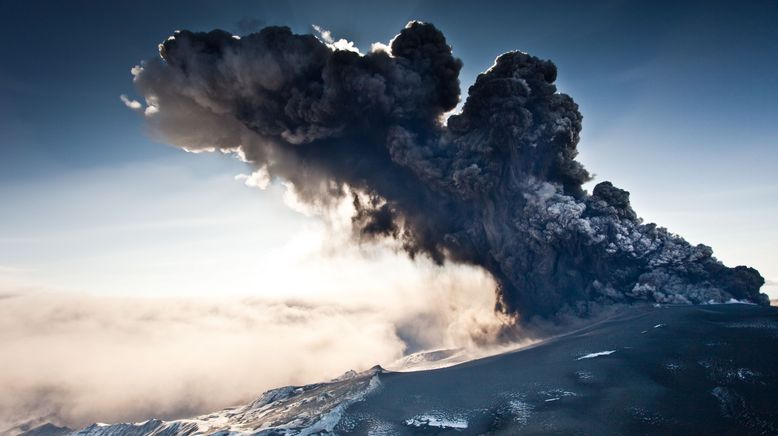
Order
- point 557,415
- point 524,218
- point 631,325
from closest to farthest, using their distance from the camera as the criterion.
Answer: point 557,415 → point 631,325 → point 524,218

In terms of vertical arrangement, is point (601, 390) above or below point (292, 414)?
below

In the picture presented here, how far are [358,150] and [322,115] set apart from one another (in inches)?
341

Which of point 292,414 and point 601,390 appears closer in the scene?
point 601,390

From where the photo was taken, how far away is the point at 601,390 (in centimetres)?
2542

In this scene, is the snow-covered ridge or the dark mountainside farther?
the snow-covered ridge

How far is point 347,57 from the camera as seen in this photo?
2073 inches

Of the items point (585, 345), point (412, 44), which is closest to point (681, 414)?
point (585, 345)

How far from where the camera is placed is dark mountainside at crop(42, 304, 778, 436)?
67.7 ft

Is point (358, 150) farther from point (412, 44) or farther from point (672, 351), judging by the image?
point (672, 351)

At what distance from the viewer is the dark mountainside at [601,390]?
20.6m

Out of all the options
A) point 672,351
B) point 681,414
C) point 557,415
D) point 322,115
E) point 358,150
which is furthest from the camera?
point 358,150

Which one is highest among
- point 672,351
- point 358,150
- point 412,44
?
point 412,44

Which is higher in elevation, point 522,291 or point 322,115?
point 322,115

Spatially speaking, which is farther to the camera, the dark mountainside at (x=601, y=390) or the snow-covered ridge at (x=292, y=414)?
the snow-covered ridge at (x=292, y=414)
